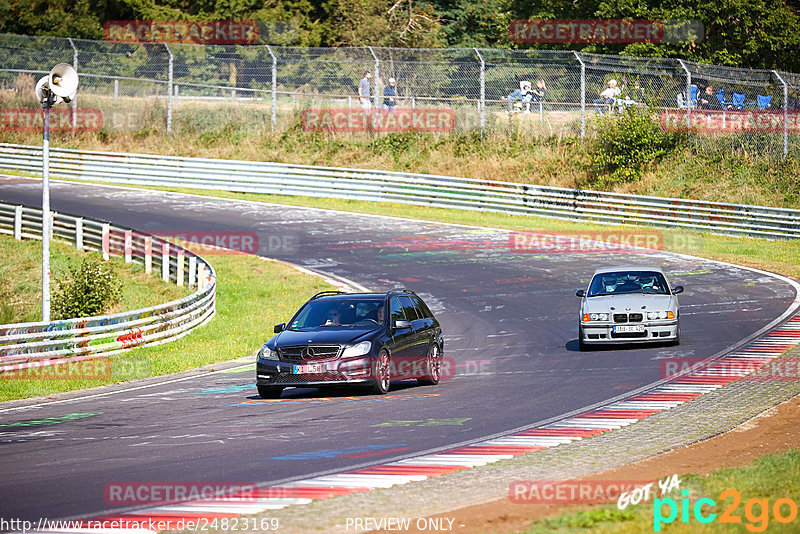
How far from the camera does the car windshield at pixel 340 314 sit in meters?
15.5

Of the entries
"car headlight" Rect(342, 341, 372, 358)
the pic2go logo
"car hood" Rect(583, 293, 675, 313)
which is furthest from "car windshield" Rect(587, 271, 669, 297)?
the pic2go logo

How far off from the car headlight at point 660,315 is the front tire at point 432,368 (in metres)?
4.45

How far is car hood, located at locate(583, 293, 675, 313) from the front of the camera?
61.8 feet

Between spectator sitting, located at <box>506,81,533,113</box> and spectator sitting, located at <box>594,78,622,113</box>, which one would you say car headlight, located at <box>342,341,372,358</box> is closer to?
spectator sitting, located at <box>506,81,533,113</box>

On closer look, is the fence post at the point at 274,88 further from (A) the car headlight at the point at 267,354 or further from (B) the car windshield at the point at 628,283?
(A) the car headlight at the point at 267,354

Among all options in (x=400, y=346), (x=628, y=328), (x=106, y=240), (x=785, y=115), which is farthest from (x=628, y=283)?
(x=785, y=115)

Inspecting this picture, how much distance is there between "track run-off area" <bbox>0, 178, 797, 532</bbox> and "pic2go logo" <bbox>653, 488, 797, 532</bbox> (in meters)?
3.08

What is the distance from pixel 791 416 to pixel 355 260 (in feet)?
64.6

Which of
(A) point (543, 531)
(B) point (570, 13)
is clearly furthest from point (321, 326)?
(B) point (570, 13)

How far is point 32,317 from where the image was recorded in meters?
26.6

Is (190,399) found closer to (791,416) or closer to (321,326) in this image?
(321,326)

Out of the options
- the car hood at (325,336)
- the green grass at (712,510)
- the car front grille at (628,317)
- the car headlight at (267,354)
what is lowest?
Answer: the car front grille at (628,317)

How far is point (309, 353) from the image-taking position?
1447 centimetres

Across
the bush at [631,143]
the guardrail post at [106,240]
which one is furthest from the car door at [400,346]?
the bush at [631,143]
